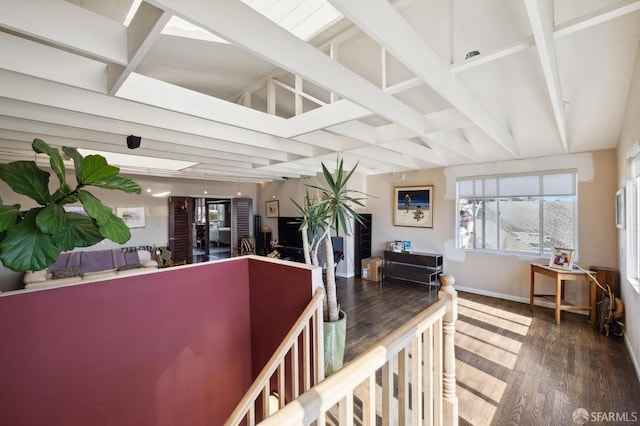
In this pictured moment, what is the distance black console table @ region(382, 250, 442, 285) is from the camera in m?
5.47

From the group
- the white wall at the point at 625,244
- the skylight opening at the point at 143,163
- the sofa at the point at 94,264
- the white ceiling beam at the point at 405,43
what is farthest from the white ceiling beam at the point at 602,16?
the sofa at the point at 94,264

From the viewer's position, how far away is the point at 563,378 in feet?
8.63

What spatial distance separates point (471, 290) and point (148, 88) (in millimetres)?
5840

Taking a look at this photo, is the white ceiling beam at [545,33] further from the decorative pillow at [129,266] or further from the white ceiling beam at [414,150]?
the decorative pillow at [129,266]

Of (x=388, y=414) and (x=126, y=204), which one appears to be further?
(x=126, y=204)

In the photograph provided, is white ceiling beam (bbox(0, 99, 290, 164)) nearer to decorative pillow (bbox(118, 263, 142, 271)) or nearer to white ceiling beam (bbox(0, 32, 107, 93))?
white ceiling beam (bbox(0, 32, 107, 93))

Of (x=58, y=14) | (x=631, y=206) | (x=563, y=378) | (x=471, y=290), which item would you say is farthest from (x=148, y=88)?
(x=471, y=290)

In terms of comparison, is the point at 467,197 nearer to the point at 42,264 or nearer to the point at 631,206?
the point at 631,206

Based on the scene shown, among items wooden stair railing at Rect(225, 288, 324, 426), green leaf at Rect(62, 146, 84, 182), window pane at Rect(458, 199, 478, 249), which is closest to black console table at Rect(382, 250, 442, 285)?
window pane at Rect(458, 199, 478, 249)

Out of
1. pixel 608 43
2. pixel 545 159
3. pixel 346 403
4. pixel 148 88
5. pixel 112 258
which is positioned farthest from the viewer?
pixel 112 258

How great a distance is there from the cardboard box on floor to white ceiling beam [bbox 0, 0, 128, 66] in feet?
18.2

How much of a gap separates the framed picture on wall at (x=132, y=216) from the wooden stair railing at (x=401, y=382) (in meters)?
7.40

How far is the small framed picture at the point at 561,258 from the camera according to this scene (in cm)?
396

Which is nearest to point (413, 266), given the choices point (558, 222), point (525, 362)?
point (558, 222)
